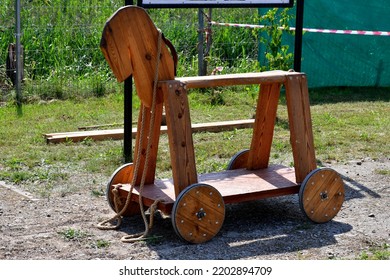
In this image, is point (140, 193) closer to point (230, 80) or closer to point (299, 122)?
point (230, 80)

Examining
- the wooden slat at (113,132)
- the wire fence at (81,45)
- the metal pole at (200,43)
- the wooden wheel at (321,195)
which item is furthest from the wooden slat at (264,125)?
the metal pole at (200,43)

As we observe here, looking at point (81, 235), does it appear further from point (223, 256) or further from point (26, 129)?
point (26, 129)

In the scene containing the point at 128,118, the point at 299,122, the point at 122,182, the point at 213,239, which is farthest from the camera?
the point at 128,118

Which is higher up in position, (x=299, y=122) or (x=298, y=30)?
(x=298, y=30)

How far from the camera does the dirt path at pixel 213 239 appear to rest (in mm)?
5727

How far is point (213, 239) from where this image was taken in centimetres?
602

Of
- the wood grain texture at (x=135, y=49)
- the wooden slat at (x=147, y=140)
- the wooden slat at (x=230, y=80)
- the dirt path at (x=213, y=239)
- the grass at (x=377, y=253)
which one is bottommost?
the dirt path at (x=213, y=239)

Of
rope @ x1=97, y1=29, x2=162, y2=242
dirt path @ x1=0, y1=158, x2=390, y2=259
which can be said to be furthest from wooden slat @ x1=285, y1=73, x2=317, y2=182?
rope @ x1=97, y1=29, x2=162, y2=242

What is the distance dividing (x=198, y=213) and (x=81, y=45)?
8.03m

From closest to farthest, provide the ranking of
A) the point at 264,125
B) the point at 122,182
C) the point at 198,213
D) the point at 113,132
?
the point at 198,213 → the point at 122,182 → the point at 264,125 → the point at 113,132

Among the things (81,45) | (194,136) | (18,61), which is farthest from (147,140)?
(81,45)

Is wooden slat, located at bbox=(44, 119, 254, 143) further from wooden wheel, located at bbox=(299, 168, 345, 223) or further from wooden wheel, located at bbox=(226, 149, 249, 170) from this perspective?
wooden wheel, located at bbox=(299, 168, 345, 223)

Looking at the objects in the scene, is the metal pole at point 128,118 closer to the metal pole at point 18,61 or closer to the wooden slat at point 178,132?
the wooden slat at point 178,132

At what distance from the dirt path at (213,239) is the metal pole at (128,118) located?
1014 millimetres
